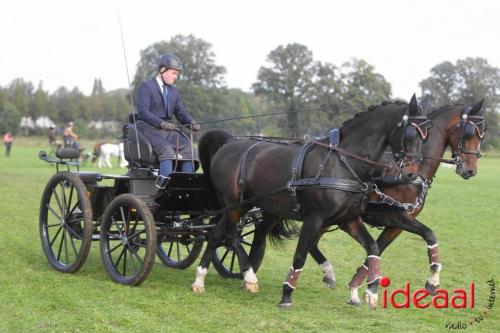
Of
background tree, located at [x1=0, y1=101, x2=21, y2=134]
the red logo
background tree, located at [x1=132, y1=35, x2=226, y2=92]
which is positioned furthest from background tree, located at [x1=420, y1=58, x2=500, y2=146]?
the red logo

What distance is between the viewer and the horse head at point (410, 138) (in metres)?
6.12

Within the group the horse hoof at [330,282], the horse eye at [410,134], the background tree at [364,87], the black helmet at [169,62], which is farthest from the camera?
the background tree at [364,87]

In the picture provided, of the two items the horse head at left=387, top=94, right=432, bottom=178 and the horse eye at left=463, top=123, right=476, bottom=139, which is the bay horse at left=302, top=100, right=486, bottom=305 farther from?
the horse head at left=387, top=94, right=432, bottom=178

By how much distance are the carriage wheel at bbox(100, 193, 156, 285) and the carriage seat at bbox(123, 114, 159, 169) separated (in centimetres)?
58

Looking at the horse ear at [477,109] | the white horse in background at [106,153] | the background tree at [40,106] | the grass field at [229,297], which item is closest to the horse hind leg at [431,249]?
the grass field at [229,297]

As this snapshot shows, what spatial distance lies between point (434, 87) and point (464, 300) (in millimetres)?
78534

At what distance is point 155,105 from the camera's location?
7969 mm

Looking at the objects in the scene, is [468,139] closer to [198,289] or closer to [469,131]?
[469,131]

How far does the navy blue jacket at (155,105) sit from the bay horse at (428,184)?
2.61 meters

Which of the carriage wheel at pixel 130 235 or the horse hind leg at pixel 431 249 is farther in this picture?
the carriage wheel at pixel 130 235

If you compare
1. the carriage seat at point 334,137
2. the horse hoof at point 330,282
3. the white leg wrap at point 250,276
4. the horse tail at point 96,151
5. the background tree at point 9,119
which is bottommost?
the horse hoof at point 330,282

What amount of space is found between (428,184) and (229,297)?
2.50 metres

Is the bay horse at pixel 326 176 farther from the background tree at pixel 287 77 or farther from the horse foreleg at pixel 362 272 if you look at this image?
the background tree at pixel 287 77

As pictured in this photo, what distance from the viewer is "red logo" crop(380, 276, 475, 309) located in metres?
6.48
